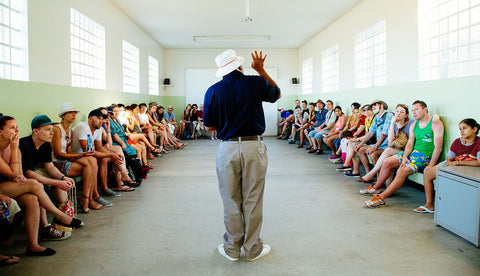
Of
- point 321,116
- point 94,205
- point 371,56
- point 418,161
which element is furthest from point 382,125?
point 94,205

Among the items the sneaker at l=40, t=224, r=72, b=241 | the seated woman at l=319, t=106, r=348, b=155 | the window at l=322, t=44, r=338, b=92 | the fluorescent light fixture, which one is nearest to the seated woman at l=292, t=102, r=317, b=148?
the window at l=322, t=44, r=338, b=92

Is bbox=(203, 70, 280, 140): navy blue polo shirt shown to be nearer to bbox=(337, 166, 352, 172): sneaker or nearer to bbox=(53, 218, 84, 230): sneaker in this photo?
bbox=(53, 218, 84, 230): sneaker

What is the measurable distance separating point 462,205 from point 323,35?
8.15 meters

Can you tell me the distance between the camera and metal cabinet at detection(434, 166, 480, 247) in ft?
9.12

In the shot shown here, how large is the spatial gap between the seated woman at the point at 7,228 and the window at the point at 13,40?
2.03 meters

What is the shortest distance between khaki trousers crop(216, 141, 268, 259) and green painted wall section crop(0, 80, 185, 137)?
2794 millimetres

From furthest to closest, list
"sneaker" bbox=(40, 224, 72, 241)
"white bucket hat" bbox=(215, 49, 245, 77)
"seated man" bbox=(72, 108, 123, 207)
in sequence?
"seated man" bbox=(72, 108, 123, 207) → "sneaker" bbox=(40, 224, 72, 241) → "white bucket hat" bbox=(215, 49, 245, 77)

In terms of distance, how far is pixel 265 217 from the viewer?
3582mm

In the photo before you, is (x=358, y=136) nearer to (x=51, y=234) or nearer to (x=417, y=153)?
(x=417, y=153)

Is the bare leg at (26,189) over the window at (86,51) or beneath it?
beneath

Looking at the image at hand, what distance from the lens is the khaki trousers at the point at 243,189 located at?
8.24ft

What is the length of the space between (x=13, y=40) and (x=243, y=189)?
3.57 metres

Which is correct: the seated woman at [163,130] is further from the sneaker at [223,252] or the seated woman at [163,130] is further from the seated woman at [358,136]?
the sneaker at [223,252]

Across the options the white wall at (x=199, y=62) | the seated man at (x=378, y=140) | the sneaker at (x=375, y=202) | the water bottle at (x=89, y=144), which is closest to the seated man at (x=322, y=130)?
the seated man at (x=378, y=140)
